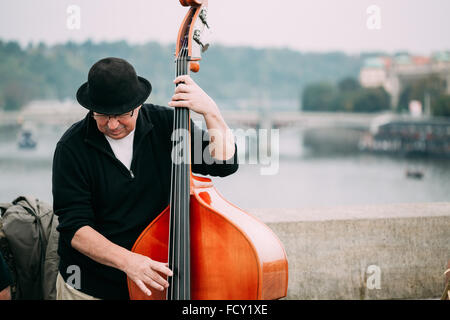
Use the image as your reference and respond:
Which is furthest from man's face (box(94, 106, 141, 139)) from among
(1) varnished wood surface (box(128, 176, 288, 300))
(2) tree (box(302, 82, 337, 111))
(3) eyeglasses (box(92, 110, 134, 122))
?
(2) tree (box(302, 82, 337, 111))

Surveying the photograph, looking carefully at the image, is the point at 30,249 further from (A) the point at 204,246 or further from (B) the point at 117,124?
(A) the point at 204,246

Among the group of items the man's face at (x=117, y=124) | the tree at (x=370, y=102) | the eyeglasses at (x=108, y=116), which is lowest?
the man's face at (x=117, y=124)

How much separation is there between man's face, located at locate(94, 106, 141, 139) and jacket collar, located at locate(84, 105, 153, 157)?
1.3 inches

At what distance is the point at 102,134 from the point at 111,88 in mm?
233

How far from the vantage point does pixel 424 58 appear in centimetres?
9619

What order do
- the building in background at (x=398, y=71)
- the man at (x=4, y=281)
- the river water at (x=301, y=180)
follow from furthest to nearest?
the building in background at (x=398, y=71), the river water at (x=301, y=180), the man at (x=4, y=281)

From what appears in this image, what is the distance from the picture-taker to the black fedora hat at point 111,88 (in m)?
1.80

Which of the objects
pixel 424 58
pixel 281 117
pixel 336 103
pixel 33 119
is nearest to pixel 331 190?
pixel 281 117

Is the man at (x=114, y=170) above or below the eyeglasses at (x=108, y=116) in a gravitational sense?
below

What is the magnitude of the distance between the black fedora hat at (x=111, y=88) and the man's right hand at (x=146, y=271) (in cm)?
52

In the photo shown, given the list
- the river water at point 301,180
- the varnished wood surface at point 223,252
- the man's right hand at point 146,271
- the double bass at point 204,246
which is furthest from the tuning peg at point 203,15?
the river water at point 301,180

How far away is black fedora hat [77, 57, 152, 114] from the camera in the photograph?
5.91 ft

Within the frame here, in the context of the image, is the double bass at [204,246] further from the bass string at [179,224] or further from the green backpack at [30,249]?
the green backpack at [30,249]

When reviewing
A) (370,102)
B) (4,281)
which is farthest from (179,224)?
(370,102)
